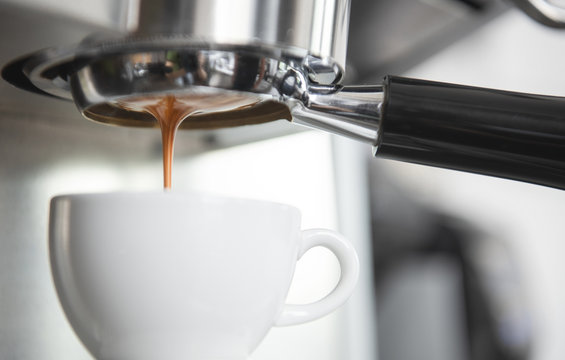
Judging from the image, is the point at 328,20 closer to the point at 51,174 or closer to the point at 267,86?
the point at 267,86

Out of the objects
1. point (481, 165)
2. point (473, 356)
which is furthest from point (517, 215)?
point (481, 165)

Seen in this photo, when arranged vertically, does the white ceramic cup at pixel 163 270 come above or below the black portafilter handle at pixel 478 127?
below

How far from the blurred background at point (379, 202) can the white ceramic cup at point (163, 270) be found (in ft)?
0.19

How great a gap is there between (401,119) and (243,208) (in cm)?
6

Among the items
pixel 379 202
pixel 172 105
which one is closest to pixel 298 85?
pixel 172 105

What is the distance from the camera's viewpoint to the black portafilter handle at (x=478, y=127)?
0.21 metres

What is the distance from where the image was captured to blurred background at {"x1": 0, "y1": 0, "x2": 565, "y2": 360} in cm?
28

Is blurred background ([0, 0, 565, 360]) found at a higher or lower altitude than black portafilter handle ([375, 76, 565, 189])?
lower

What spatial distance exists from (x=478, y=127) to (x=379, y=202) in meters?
0.19

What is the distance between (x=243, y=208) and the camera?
22 cm

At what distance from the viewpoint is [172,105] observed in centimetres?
23

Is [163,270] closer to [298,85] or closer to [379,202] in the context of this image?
[298,85]

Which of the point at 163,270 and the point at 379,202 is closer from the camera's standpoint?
the point at 163,270

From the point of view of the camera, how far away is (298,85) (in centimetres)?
22
